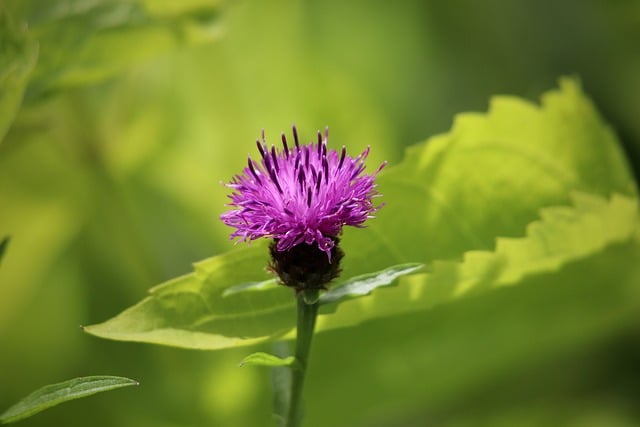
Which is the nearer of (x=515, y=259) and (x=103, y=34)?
(x=515, y=259)

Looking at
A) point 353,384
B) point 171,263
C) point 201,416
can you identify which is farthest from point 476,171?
point 171,263

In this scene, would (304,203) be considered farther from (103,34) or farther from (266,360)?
(103,34)

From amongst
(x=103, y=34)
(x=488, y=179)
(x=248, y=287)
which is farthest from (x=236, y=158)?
(x=248, y=287)

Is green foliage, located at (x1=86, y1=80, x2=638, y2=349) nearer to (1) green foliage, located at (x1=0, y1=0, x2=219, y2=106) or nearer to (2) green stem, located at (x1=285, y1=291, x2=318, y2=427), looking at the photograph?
(2) green stem, located at (x1=285, y1=291, x2=318, y2=427)

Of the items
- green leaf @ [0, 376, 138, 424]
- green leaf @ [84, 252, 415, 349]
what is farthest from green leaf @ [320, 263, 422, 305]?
green leaf @ [0, 376, 138, 424]

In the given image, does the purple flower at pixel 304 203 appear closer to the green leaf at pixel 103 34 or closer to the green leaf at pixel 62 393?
the green leaf at pixel 62 393

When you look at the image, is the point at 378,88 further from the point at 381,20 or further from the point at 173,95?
the point at 173,95

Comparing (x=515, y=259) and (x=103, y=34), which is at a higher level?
(x=103, y=34)

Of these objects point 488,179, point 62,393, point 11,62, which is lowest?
point 62,393
